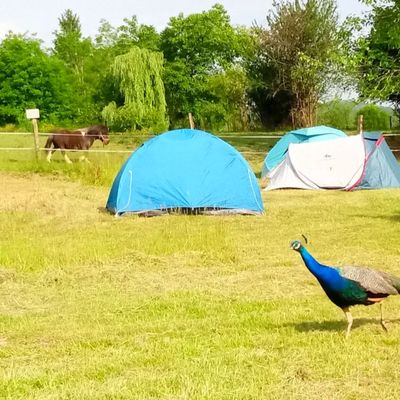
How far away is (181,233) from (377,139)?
7.62m

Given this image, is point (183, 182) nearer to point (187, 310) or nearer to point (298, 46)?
point (187, 310)

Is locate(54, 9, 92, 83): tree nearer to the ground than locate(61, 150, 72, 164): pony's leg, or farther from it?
farther from it

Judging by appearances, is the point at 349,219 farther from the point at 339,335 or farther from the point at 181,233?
the point at 339,335

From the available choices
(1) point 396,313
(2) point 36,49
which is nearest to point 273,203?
(1) point 396,313

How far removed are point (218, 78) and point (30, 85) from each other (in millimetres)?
12371

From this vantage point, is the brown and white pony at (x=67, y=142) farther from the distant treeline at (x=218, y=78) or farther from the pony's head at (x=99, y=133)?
the distant treeline at (x=218, y=78)

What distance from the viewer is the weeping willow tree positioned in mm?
37188

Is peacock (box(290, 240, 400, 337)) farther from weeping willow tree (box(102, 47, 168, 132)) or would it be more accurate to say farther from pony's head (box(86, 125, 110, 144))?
weeping willow tree (box(102, 47, 168, 132))

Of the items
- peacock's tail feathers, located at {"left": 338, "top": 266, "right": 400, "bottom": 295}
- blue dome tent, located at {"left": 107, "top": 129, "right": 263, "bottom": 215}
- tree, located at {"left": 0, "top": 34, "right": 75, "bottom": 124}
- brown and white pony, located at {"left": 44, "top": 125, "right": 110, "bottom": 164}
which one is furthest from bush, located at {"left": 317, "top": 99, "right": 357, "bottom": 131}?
peacock's tail feathers, located at {"left": 338, "top": 266, "right": 400, "bottom": 295}

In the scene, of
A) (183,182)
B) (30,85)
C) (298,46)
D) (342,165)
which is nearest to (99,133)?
(342,165)

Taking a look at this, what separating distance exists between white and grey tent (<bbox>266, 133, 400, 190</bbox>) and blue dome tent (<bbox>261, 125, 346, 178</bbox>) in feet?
4.07

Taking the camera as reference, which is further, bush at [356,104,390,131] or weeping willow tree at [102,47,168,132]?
weeping willow tree at [102,47,168,132]

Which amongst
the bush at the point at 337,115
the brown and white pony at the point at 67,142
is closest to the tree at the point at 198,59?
the bush at the point at 337,115

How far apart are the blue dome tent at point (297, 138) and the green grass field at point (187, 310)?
5937 mm
